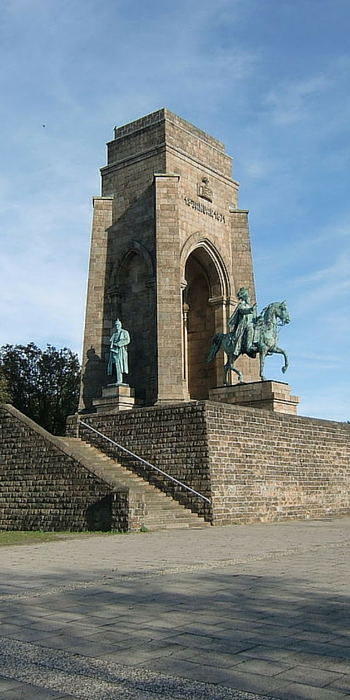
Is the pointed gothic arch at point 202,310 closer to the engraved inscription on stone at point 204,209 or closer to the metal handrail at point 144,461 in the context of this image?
the engraved inscription on stone at point 204,209

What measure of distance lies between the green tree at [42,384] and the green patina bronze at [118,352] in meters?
12.4

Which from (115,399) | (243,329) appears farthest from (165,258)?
(115,399)

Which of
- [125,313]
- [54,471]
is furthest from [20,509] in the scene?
[125,313]

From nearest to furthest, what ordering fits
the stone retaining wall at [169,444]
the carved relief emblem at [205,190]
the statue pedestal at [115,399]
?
the stone retaining wall at [169,444] → the statue pedestal at [115,399] → the carved relief emblem at [205,190]

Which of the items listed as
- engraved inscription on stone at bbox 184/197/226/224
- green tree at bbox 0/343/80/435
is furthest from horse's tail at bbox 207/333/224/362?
green tree at bbox 0/343/80/435

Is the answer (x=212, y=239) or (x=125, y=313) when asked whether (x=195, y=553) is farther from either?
(x=212, y=239)

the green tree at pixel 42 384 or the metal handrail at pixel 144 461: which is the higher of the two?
the green tree at pixel 42 384

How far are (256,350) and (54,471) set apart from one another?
855 centimetres

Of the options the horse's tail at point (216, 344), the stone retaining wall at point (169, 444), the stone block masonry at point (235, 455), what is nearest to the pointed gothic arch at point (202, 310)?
the horse's tail at point (216, 344)

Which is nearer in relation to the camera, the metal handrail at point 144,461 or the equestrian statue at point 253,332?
the metal handrail at point 144,461

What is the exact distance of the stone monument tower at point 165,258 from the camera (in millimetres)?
24078

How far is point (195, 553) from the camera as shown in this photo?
10289 mm

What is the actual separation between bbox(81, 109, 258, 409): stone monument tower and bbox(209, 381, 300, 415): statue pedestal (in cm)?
163

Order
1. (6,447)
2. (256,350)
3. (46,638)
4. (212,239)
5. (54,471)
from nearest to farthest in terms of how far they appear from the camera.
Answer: (46,638) → (54,471) → (6,447) → (256,350) → (212,239)
